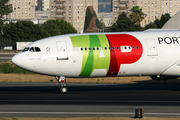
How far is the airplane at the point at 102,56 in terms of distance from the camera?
26.1 metres

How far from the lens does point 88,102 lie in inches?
908

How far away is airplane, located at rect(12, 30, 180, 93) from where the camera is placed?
85.7 feet

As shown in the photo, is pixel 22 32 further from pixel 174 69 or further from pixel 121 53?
pixel 174 69

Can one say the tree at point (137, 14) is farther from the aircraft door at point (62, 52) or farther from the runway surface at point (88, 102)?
the aircraft door at point (62, 52)

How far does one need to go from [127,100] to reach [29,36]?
101447 mm

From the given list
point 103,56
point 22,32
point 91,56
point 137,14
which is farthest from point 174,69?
point 137,14

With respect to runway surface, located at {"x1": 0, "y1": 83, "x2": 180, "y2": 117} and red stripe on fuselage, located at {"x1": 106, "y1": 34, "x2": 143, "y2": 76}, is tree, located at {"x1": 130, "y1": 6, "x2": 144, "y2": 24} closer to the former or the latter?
runway surface, located at {"x1": 0, "y1": 83, "x2": 180, "y2": 117}

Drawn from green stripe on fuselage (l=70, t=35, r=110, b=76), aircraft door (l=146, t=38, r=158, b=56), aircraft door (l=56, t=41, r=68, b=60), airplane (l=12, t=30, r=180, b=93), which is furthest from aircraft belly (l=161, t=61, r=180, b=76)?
aircraft door (l=56, t=41, r=68, b=60)

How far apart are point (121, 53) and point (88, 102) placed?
5.43 meters

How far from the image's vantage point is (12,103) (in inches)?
898

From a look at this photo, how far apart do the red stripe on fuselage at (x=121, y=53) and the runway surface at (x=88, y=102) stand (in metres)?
2.24

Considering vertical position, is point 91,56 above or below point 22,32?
above

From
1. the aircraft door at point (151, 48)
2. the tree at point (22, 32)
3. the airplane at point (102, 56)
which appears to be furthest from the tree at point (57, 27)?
the aircraft door at point (151, 48)

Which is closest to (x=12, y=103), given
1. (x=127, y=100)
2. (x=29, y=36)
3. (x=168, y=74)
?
(x=127, y=100)
